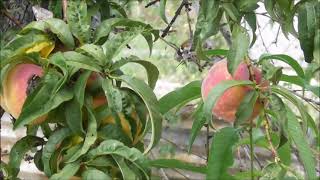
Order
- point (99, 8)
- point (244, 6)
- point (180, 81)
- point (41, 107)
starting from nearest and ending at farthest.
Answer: point (41, 107), point (244, 6), point (99, 8), point (180, 81)

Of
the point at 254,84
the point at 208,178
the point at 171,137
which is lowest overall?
the point at 171,137

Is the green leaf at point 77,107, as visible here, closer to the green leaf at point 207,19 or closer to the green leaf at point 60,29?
the green leaf at point 60,29

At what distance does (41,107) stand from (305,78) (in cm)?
46

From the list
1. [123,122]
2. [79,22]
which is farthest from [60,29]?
[123,122]

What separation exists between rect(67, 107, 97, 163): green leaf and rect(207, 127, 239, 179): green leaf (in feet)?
0.48

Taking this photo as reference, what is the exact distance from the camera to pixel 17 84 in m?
0.67

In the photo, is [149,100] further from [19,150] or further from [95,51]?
[19,150]

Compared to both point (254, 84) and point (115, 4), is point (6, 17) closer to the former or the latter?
point (115, 4)

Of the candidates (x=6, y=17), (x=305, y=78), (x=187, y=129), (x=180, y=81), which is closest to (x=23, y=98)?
(x=6, y=17)

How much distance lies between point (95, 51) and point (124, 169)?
0.13 metres

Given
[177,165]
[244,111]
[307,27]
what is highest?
[307,27]

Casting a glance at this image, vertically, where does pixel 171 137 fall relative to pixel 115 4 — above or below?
below

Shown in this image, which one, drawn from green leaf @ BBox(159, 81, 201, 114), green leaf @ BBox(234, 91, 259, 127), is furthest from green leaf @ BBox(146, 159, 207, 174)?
green leaf @ BBox(234, 91, 259, 127)

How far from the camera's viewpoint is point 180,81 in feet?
10.2
